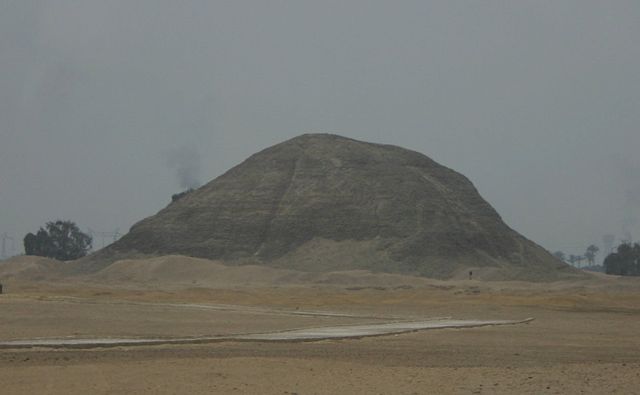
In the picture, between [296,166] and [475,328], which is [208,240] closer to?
[296,166]

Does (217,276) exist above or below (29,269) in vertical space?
below

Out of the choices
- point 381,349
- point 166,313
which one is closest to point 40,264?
point 166,313

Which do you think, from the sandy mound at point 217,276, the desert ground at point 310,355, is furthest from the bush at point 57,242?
the desert ground at point 310,355

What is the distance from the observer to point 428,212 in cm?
10456

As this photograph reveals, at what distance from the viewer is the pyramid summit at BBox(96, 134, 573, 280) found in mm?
95312

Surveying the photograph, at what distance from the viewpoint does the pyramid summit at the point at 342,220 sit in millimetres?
95312

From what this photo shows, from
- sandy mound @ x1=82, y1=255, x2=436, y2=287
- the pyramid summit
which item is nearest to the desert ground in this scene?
sandy mound @ x1=82, y1=255, x2=436, y2=287

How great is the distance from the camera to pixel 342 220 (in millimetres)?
103875

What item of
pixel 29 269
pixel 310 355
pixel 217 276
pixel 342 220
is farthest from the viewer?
pixel 342 220

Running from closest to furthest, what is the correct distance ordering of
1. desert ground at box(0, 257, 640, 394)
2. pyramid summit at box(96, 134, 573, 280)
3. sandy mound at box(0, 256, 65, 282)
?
desert ground at box(0, 257, 640, 394) → sandy mound at box(0, 256, 65, 282) → pyramid summit at box(96, 134, 573, 280)

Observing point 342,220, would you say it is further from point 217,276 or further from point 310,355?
point 310,355

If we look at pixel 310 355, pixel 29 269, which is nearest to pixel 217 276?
pixel 29 269

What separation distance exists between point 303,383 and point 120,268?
243 ft

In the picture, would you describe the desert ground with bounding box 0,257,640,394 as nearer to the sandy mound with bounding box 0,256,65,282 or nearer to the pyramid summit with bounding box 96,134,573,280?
the sandy mound with bounding box 0,256,65,282
